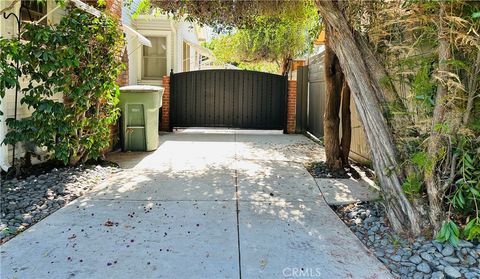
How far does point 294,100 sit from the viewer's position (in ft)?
36.4

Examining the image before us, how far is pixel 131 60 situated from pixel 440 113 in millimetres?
10041

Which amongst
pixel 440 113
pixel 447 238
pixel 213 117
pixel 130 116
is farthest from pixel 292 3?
pixel 213 117

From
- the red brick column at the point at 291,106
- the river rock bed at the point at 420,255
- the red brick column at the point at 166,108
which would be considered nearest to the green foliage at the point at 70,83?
the river rock bed at the point at 420,255

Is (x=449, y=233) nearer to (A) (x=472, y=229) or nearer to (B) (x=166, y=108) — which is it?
(A) (x=472, y=229)

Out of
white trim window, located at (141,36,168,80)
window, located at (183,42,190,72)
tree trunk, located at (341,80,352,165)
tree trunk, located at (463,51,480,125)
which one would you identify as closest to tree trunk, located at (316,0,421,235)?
tree trunk, located at (463,51,480,125)

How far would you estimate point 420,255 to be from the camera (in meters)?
3.07

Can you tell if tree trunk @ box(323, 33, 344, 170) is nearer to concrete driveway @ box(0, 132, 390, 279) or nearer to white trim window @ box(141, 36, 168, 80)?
concrete driveway @ box(0, 132, 390, 279)

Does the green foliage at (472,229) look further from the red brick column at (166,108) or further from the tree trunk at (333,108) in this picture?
the red brick column at (166,108)

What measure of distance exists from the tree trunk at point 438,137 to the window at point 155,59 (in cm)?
1056

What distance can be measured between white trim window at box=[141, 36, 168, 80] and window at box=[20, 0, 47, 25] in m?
6.64

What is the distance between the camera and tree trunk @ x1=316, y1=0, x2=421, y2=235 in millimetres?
3496

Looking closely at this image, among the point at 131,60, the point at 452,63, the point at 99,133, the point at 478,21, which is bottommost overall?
the point at 99,133

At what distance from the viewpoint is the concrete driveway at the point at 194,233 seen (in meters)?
2.88

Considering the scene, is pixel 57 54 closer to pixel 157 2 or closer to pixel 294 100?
pixel 157 2
